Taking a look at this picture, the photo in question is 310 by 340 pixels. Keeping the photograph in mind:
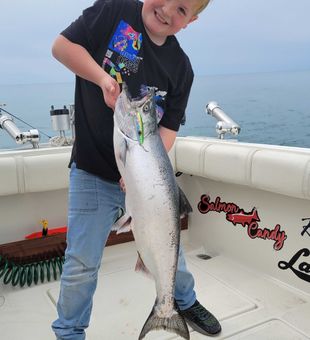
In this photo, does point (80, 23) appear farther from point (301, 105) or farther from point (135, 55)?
point (301, 105)

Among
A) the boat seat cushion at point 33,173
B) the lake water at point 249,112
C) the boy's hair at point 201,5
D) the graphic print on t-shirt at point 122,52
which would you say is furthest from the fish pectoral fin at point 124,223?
the lake water at point 249,112

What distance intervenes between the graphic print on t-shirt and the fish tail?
1046mm

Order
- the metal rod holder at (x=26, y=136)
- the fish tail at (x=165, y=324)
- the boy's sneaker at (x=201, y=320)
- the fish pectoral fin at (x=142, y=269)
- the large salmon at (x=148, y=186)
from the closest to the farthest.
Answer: the large salmon at (x=148, y=186) < the fish pectoral fin at (x=142, y=269) < the fish tail at (x=165, y=324) < the boy's sneaker at (x=201, y=320) < the metal rod holder at (x=26, y=136)

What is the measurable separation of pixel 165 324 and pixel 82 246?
499mm

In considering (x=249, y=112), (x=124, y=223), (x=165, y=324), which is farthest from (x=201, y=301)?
(x=249, y=112)

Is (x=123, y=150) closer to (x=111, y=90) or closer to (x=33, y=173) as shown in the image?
(x=111, y=90)

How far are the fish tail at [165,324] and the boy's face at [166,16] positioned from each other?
1.22 m

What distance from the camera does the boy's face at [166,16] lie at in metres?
1.66

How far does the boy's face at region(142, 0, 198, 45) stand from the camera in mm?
1659

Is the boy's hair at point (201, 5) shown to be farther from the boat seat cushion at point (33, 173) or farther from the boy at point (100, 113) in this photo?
the boat seat cushion at point (33, 173)

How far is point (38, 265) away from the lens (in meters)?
3.00

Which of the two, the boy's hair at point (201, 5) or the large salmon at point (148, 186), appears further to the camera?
the boy's hair at point (201, 5)

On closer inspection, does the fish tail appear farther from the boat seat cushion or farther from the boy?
the boat seat cushion

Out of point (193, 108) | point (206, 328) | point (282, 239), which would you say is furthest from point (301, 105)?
point (206, 328)
